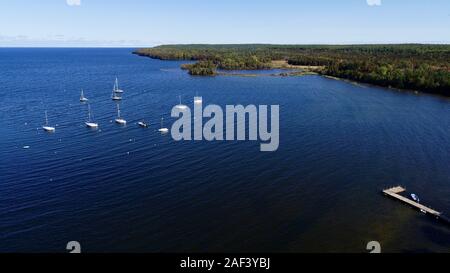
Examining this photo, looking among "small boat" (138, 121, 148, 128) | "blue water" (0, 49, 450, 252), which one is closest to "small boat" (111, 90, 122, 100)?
"blue water" (0, 49, 450, 252)

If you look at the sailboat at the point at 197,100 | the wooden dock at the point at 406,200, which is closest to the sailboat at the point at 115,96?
the sailboat at the point at 197,100

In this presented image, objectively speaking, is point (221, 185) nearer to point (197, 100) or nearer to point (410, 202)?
point (410, 202)

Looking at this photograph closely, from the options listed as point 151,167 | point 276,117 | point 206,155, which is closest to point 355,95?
point 276,117

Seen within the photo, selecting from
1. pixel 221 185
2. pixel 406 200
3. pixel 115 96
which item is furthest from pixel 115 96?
pixel 406 200

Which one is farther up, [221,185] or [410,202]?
[221,185]

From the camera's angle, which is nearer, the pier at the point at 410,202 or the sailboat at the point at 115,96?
the pier at the point at 410,202

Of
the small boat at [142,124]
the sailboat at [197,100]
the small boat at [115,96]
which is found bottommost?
the small boat at [142,124]

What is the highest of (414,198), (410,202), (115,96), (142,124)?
(115,96)

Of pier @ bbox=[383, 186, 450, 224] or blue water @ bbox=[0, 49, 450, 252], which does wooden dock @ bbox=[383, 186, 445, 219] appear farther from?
blue water @ bbox=[0, 49, 450, 252]

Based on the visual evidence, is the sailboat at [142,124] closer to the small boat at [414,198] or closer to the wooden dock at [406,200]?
the wooden dock at [406,200]
